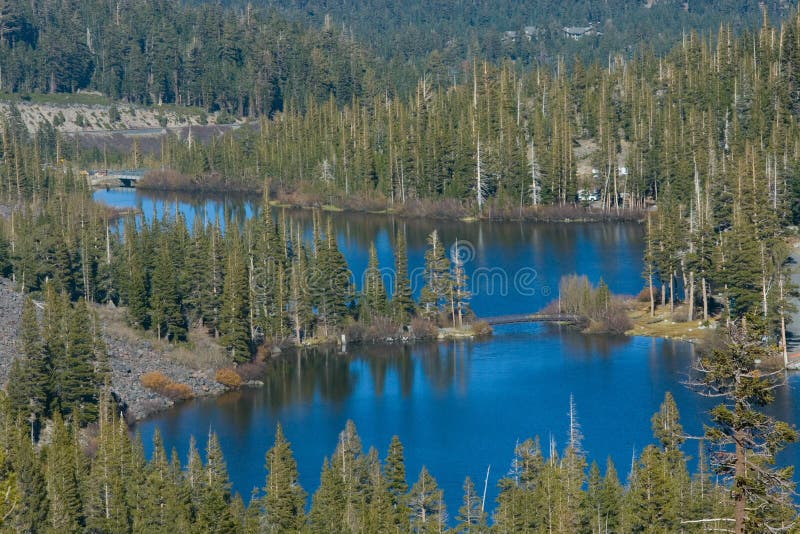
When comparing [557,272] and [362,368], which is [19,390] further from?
[557,272]

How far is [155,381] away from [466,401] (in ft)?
A: 61.6

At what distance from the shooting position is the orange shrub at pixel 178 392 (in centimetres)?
8875

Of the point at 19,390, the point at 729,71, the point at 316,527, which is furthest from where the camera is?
the point at 729,71

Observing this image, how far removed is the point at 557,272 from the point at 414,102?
242ft

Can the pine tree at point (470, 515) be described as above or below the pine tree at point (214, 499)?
below

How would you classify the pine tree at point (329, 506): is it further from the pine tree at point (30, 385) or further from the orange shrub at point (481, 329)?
the orange shrub at point (481, 329)

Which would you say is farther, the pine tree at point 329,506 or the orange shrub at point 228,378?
the orange shrub at point 228,378

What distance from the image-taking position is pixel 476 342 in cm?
10300

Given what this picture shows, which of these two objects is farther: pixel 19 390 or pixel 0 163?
pixel 0 163

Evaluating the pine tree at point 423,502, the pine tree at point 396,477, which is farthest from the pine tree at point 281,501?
the pine tree at point 423,502

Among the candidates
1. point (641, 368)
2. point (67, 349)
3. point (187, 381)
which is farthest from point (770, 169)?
point (67, 349)

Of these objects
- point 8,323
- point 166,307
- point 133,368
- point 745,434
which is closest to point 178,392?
point 133,368

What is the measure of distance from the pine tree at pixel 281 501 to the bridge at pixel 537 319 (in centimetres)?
4636

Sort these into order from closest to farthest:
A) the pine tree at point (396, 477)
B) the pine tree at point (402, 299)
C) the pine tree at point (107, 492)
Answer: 1. the pine tree at point (107, 492)
2. the pine tree at point (396, 477)
3. the pine tree at point (402, 299)
